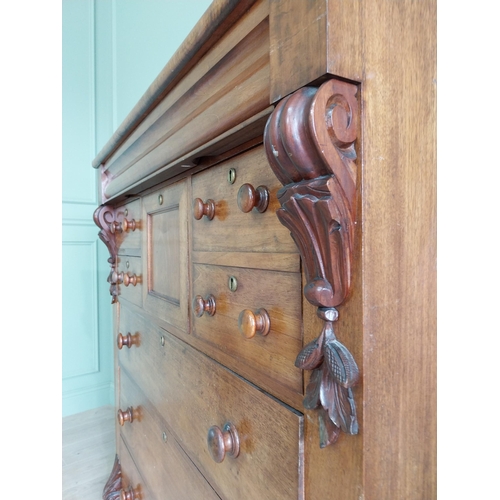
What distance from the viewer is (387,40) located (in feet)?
1.05

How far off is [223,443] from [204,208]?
34cm

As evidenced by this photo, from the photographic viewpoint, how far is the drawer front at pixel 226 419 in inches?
15.7

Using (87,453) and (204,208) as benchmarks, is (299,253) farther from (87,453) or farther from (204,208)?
(87,453)

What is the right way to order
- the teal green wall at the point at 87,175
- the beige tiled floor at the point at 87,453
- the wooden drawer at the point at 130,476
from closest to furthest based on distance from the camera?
the wooden drawer at the point at 130,476 → the beige tiled floor at the point at 87,453 → the teal green wall at the point at 87,175

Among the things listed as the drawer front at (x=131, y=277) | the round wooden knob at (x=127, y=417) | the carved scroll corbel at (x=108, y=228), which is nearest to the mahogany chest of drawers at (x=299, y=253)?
the drawer front at (x=131, y=277)

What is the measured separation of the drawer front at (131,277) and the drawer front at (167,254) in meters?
0.06

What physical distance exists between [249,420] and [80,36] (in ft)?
7.87

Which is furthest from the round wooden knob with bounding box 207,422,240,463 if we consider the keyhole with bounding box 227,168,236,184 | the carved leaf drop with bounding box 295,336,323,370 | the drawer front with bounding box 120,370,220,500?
the keyhole with bounding box 227,168,236,184

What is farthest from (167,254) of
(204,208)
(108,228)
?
(108,228)

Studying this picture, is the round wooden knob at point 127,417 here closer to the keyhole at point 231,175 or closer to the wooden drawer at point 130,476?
the wooden drawer at point 130,476

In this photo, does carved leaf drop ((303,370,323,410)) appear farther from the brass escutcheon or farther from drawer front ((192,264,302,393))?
the brass escutcheon
